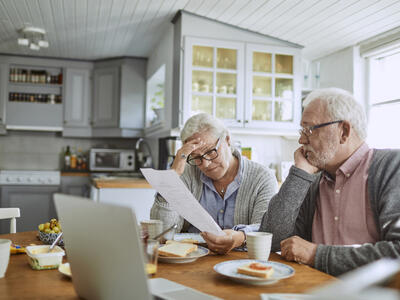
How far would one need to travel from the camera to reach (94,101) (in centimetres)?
536

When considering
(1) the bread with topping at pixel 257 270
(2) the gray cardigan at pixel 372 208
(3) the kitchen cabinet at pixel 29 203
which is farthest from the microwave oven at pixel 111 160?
(1) the bread with topping at pixel 257 270

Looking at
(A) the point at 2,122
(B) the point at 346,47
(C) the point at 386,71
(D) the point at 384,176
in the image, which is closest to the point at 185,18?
(B) the point at 346,47

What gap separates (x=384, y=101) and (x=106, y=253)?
11.3 ft

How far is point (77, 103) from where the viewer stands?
5359mm

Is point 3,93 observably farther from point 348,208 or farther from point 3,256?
point 348,208

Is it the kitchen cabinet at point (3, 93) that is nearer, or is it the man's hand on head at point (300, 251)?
the man's hand on head at point (300, 251)

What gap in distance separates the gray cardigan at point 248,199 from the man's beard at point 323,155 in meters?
0.34

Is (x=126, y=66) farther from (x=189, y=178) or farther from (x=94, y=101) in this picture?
(x=189, y=178)

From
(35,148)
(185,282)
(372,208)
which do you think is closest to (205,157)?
(372,208)

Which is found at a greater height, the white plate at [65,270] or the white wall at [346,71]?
the white wall at [346,71]

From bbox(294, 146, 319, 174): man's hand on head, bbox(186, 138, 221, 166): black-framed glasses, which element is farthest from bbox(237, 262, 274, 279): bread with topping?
bbox(186, 138, 221, 166): black-framed glasses

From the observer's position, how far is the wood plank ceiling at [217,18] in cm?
304

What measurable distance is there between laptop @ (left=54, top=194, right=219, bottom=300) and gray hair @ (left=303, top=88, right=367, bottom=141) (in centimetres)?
92

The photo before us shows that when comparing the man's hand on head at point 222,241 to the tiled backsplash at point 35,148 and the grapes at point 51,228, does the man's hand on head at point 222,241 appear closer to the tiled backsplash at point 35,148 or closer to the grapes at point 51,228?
the grapes at point 51,228
